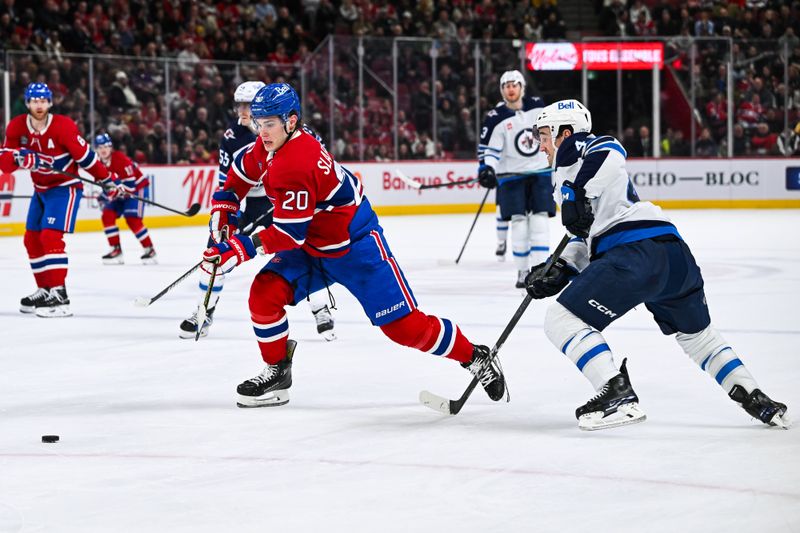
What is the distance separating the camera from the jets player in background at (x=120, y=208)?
10086mm

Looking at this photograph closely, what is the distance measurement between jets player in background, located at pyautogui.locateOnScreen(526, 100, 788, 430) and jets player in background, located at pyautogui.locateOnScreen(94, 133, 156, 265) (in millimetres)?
6634

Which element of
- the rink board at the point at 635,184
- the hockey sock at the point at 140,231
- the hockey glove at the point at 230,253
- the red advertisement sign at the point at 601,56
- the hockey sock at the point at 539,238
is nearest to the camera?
the hockey glove at the point at 230,253

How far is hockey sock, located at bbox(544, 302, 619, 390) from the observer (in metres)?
3.79

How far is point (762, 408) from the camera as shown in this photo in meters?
3.80

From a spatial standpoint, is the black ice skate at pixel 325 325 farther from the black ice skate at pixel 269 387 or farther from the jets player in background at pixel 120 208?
the jets player in background at pixel 120 208

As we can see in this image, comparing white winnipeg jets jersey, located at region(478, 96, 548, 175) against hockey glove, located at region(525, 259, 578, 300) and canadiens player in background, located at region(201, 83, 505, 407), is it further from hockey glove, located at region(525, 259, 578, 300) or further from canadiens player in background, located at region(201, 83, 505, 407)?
hockey glove, located at region(525, 259, 578, 300)

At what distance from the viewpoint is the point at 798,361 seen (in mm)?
5086

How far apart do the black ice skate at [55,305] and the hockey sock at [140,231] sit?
122 inches

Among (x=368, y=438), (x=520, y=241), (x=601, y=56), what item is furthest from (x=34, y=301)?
(x=601, y=56)

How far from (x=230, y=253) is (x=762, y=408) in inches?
68.1

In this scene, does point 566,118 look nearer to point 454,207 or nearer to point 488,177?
point 488,177

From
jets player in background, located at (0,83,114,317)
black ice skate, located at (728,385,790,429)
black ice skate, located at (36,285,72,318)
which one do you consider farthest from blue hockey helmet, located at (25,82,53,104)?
black ice skate, located at (728,385,790,429)

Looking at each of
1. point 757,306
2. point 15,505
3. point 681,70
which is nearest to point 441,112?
point 681,70

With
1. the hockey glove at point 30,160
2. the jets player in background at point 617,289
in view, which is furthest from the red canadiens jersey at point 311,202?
the hockey glove at point 30,160
